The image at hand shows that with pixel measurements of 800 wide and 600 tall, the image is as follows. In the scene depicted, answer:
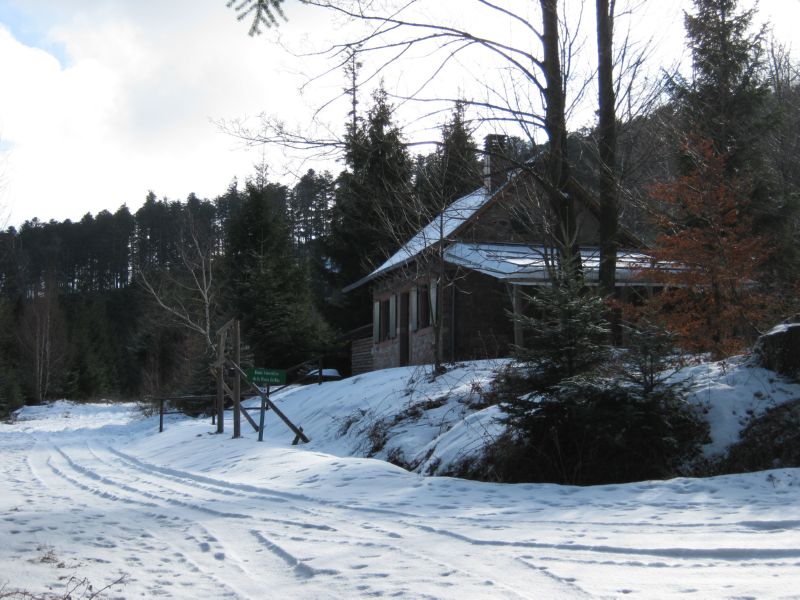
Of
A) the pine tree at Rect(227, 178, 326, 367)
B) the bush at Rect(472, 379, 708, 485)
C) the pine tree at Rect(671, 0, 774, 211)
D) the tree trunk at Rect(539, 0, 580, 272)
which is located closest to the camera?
the bush at Rect(472, 379, 708, 485)

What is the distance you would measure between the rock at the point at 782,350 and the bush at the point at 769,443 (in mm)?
711

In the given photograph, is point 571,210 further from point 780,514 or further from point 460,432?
point 780,514

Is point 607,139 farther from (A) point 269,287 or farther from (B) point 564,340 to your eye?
(A) point 269,287

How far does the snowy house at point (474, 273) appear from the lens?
57.1 feet

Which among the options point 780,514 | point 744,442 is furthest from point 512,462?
point 780,514

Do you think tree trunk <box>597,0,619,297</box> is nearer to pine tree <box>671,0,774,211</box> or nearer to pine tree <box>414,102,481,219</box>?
pine tree <box>414,102,481,219</box>

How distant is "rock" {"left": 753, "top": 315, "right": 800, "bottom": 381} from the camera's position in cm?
946

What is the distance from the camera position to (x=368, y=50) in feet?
38.8

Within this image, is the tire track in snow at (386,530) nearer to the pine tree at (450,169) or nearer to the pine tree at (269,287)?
the pine tree at (450,169)

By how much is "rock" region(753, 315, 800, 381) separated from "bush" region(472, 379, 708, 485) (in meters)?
1.43

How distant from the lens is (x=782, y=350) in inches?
378

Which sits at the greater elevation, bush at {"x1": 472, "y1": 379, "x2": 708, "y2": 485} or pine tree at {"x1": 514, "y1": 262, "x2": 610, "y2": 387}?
pine tree at {"x1": 514, "y1": 262, "x2": 610, "y2": 387}

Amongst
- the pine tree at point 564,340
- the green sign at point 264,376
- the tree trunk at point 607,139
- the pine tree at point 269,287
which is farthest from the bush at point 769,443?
the pine tree at point 269,287

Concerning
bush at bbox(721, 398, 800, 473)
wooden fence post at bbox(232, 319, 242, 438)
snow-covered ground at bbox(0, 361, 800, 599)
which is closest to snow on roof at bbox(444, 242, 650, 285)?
wooden fence post at bbox(232, 319, 242, 438)
